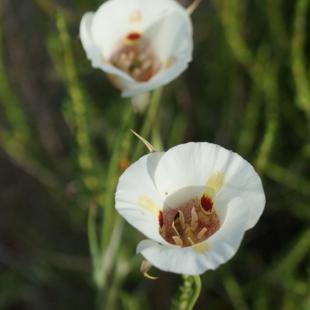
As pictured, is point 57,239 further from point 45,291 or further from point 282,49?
point 282,49

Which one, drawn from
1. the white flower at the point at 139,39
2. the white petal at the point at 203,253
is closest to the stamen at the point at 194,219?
the white petal at the point at 203,253

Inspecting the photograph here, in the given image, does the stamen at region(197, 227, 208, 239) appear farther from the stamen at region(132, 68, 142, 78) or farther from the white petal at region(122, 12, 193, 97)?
the stamen at region(132, 68, 142, 78)

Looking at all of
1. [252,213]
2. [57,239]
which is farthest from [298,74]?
[57,239]

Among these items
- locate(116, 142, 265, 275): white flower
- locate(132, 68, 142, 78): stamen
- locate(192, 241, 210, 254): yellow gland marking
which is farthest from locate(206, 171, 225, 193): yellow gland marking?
locate(132, 68, 142, 78): stamen

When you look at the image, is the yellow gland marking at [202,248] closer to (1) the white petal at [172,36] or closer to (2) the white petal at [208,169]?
(2) the white petal at [208,169]

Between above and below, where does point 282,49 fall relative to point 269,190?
above

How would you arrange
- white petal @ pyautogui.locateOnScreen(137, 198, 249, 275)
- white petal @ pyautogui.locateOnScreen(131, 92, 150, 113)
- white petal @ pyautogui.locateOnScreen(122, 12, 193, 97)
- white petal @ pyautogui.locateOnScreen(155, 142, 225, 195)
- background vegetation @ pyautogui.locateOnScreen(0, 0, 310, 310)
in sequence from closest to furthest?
white petal @ pyautogui.locateOnScreen(137, 198, 249, 275), white petal @ pyautogui.locateOnScreen(155, 142, 225, 195), white petal @ pyautogui.locateOnScreen(122, 12, 193, 97), white petal @ pyautogui.locateOnScreen(131, 92, 150, 113), background vegetation @ pyautogui.locateOnScreen(0, 0, 310, 310)
